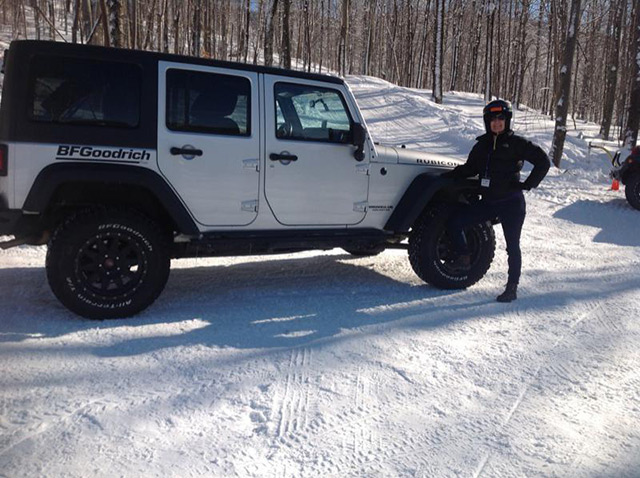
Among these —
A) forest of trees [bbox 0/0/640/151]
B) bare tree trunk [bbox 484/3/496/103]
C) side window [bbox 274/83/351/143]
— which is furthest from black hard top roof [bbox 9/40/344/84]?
bare tree trunk [bbox 484/3/496/103]

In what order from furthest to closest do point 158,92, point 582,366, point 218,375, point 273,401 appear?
point 158,92 < point 582,366 < point 218,375 < point 273,401

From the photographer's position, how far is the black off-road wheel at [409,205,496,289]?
524 centimetres

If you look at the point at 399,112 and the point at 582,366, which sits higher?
the point at 399,112

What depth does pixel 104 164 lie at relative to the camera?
3.96 meters

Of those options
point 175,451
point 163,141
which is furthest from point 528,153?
point 175,451

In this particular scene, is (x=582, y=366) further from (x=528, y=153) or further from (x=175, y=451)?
(x=175, y=451)

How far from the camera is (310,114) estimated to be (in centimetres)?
477

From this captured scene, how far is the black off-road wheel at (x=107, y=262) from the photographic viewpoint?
3955 millimetres

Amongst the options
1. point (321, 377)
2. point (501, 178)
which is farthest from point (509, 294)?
point (321, 377)

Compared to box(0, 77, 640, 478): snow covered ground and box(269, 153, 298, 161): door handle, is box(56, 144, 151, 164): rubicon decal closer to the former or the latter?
box(269, 153, 298, 161): door handle

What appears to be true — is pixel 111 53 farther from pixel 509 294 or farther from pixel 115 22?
pixel 115 22

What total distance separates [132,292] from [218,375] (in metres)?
1.25

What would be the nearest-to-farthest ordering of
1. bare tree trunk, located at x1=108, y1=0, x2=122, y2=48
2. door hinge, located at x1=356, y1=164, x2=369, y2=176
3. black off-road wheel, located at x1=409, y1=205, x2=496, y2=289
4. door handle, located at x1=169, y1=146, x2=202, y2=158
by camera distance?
1. door handle, located at x1=169, y1=146, x2=202, y2=158
2. door hinge, located at x1=356, y1=164, x2=369, y2=176
3. black off-road wheel, located at x1=409, y1=205, x2=496, y2=289
4. bare tree trunk, located at x1=108, y1=0, x2=122, y2=48

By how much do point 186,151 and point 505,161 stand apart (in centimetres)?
296
